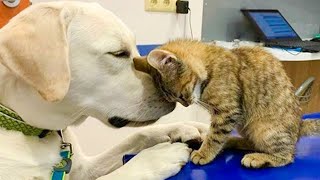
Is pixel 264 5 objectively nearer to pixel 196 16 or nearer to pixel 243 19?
pixel 243 19

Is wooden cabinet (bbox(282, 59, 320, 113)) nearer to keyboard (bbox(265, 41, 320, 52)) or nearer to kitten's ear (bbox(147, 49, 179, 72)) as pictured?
keyboard (bbox(265, 41, 320, 52))

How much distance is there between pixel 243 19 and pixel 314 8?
81 cm

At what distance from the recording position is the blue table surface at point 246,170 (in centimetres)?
83

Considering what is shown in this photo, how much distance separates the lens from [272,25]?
2727 mm

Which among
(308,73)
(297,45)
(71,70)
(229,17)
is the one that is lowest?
(308,73)

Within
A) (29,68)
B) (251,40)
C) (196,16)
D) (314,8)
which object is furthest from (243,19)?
(29,68)

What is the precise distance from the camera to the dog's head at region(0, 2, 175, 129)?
848 millimetres

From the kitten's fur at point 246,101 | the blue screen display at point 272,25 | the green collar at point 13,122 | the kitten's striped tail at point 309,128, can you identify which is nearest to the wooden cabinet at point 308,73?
the blue screen display at point 272,25

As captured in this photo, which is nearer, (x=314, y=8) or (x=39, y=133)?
(x=39, y=133)

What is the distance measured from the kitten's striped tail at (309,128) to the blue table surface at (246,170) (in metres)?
0.05

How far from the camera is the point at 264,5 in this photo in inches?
117

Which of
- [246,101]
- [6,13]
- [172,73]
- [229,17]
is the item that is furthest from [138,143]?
[229,17]

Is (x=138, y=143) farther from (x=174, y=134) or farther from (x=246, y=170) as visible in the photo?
(x=246, y=170)

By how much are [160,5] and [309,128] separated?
1319mm
